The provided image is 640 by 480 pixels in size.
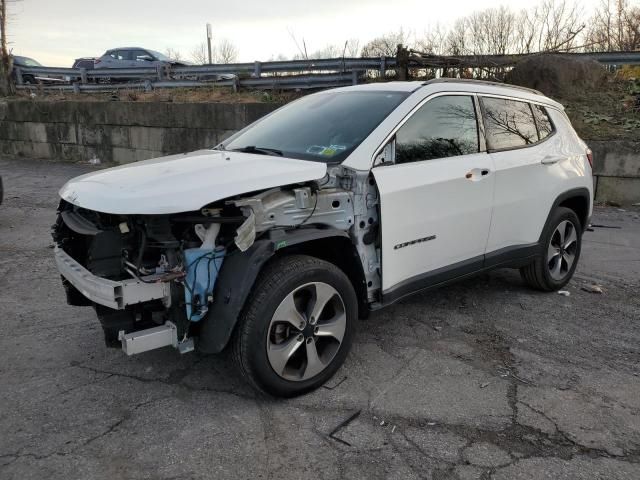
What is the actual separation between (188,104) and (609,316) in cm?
991

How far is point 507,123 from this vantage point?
4340mm

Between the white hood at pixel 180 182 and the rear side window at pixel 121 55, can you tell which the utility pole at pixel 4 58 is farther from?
the white hood at pixel 180 182

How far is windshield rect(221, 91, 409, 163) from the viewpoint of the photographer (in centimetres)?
352

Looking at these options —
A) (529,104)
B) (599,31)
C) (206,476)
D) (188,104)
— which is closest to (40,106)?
(188,104)

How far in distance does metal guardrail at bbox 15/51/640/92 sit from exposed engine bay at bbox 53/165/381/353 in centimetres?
909

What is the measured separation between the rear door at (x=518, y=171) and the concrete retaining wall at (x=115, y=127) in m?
7.10

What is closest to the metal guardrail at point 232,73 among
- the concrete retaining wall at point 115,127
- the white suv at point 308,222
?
the concrete retaining wall at point 115,127

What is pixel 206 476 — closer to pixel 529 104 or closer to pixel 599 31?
pixel 529 104

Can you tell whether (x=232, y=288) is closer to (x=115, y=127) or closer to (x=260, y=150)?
(x=260, y=150)

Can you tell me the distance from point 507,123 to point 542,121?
60 centimetres

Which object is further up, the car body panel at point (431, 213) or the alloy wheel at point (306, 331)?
the car body panel at point (431, 213)

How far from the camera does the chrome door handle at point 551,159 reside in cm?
450

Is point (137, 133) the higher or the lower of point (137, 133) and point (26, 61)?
the lower

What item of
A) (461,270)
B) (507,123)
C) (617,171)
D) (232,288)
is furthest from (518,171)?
(617,171)
